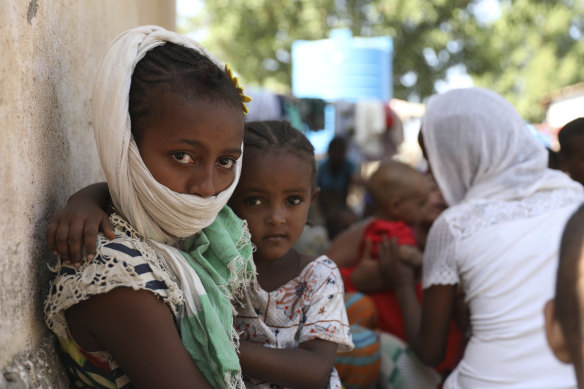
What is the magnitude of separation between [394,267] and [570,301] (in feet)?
7.40

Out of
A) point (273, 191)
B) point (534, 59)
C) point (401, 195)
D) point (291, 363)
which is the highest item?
point (273, 191)

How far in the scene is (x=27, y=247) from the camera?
1.43 meters

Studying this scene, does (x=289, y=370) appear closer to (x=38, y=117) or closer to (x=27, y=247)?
(x=27, y=247)

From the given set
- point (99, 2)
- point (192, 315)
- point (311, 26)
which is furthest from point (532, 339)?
point (311, 26)

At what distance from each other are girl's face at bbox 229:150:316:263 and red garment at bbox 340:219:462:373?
1.36 meters

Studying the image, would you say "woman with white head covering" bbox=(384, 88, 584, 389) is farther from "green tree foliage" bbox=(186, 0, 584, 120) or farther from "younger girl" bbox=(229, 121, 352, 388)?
"green tree foliage" bbox=(186, 0, 584, 120)

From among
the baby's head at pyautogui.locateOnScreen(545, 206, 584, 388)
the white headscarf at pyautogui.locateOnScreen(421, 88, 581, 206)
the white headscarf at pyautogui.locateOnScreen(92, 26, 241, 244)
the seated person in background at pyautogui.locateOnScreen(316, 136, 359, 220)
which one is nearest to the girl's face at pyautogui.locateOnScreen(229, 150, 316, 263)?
the white headscarf at pyautogui.locateOnScreen(92, 26, 241, 244)

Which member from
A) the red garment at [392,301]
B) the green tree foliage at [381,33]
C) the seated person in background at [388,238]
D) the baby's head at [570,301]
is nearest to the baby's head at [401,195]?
the seated person in background at [388,238]

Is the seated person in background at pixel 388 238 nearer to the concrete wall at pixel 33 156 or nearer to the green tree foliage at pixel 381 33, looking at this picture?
the concrete wall at pixel 33 156

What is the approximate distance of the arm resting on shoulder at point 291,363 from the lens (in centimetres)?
174

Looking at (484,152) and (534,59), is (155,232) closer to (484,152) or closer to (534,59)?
(484,152)

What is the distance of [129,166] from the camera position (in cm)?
149

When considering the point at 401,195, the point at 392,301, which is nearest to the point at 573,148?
the point at 401,195

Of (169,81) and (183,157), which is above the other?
(169,81)
